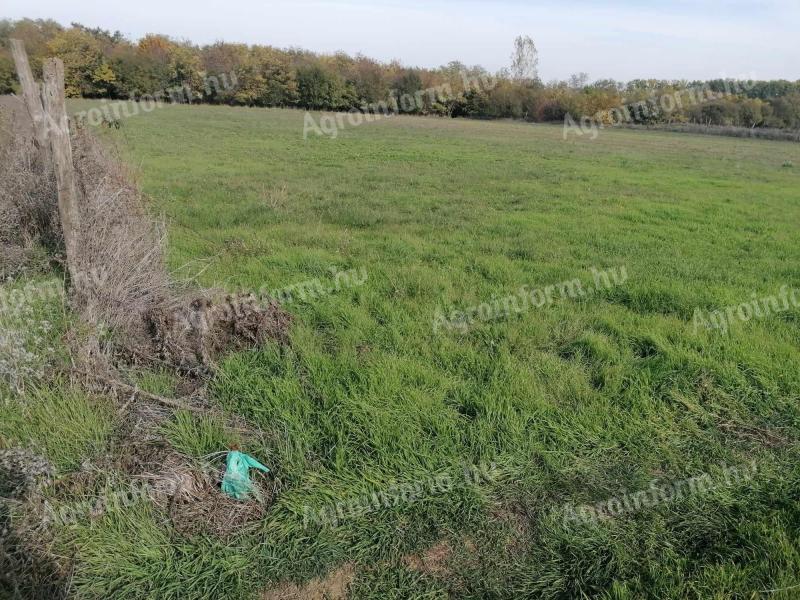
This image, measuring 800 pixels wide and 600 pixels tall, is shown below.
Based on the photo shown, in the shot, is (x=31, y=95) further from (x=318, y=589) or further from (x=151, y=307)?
(x=318, y=589)

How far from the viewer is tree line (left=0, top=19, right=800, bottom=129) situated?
164 feet

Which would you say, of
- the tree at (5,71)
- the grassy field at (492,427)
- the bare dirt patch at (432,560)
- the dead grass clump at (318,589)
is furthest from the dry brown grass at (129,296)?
the tree at (5,71)

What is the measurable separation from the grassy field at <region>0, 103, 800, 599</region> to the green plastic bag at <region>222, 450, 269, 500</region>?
0.65ft

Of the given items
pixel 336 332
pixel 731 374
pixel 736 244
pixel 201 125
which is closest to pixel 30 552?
pixel 336 332

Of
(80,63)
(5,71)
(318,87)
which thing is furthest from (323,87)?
(5,71)

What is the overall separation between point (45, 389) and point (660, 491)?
428 centimetres

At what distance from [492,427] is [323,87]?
59.3 metres

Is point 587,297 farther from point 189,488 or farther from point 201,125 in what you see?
point 201,125

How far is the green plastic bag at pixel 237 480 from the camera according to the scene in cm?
308

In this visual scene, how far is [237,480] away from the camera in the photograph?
3.09m

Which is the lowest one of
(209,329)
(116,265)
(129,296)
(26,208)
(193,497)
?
(193,497)

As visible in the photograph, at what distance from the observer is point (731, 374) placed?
4.38 meters

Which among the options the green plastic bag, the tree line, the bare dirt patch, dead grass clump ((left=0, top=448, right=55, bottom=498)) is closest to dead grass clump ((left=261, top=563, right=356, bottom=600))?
the bare dirt patch

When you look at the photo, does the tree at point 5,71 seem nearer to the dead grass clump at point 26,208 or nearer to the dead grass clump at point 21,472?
the dead grass clump at point 26,208
